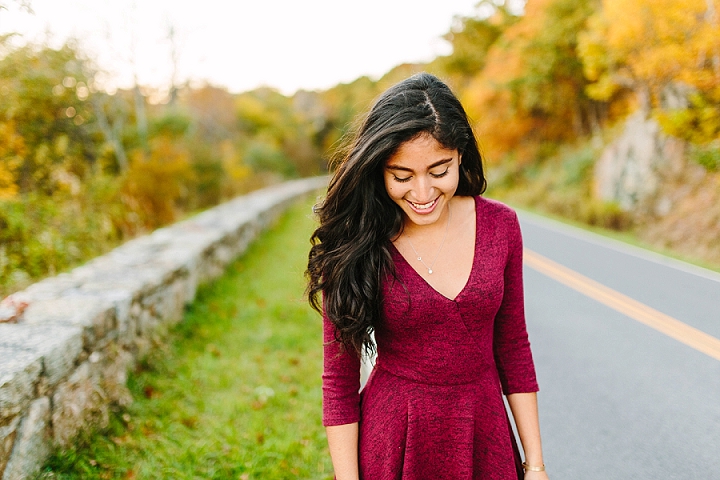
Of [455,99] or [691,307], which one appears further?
[691,307]

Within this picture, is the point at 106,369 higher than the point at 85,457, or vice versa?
the point at 106,369

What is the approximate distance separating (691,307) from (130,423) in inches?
243

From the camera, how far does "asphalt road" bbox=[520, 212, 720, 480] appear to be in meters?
3.24

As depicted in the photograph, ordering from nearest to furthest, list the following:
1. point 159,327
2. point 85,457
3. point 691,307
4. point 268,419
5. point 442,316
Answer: point 442,316, point 85,457, point 268,419, point 159,327, point 691,307

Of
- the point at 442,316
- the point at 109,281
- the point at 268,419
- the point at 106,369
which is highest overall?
the point at 442,316

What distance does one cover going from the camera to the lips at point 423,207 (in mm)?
1687

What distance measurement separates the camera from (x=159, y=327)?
471cm

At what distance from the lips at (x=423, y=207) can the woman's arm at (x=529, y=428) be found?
28.6 inches

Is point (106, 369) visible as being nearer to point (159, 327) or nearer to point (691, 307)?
point (159, 327)

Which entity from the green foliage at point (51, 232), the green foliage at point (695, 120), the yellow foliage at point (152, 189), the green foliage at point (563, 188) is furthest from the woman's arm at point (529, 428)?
the green foliage at point (695, 120)

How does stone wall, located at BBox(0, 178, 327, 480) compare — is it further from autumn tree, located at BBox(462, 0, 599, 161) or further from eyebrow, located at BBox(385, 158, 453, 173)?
autumn tree, located at BBox(462, 0, 599, 161)

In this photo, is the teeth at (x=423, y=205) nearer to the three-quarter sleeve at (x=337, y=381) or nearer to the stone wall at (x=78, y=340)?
the three-quarter sleeve at (x=337, y=381)

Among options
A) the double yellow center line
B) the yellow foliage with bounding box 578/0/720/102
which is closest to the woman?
the double yellow center line

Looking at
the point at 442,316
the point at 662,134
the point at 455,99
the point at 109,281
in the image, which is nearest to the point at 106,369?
the point at 109,281
